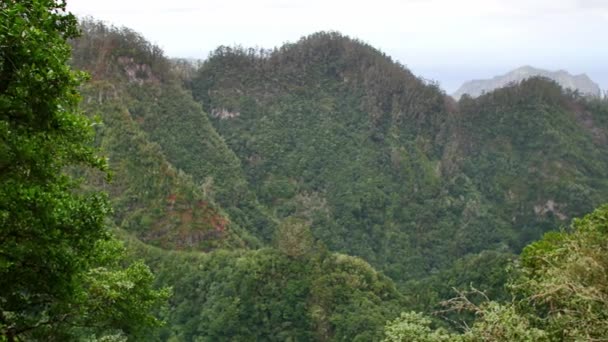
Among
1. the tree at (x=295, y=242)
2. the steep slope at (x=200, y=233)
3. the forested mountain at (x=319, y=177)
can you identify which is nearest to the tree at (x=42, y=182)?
the steep slope at (x=200, y=233)

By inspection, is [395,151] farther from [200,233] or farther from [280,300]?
[280,300]

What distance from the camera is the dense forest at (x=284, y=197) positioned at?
7.95 m

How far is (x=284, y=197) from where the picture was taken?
232 feet

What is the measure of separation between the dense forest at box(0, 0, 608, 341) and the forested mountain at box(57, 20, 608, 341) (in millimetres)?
204

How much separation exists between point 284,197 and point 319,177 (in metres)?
6.15

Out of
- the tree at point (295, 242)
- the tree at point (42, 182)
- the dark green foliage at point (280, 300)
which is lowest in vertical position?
the dark green foliage at point (280, 300)

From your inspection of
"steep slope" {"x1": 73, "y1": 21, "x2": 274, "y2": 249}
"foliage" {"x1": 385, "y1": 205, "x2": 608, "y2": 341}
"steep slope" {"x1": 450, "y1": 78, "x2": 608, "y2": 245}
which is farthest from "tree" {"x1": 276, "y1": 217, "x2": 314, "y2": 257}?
"steep slope" {"x1": 450, "y1": 78, "x2": 608, "y2": 245}

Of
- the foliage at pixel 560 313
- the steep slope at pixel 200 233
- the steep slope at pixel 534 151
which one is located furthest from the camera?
the steep slope at pixel 534 151

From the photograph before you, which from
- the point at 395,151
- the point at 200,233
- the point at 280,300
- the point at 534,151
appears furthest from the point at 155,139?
the point at 534,151

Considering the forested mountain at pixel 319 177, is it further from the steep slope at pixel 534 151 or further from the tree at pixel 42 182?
the tree at pixel 42 182

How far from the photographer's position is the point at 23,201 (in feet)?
23.2

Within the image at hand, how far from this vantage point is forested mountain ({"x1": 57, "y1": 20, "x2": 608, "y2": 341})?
111 feet

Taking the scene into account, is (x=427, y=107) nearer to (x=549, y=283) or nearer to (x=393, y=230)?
(x=393, y=230)

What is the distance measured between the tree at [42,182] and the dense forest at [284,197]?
0.12ft
